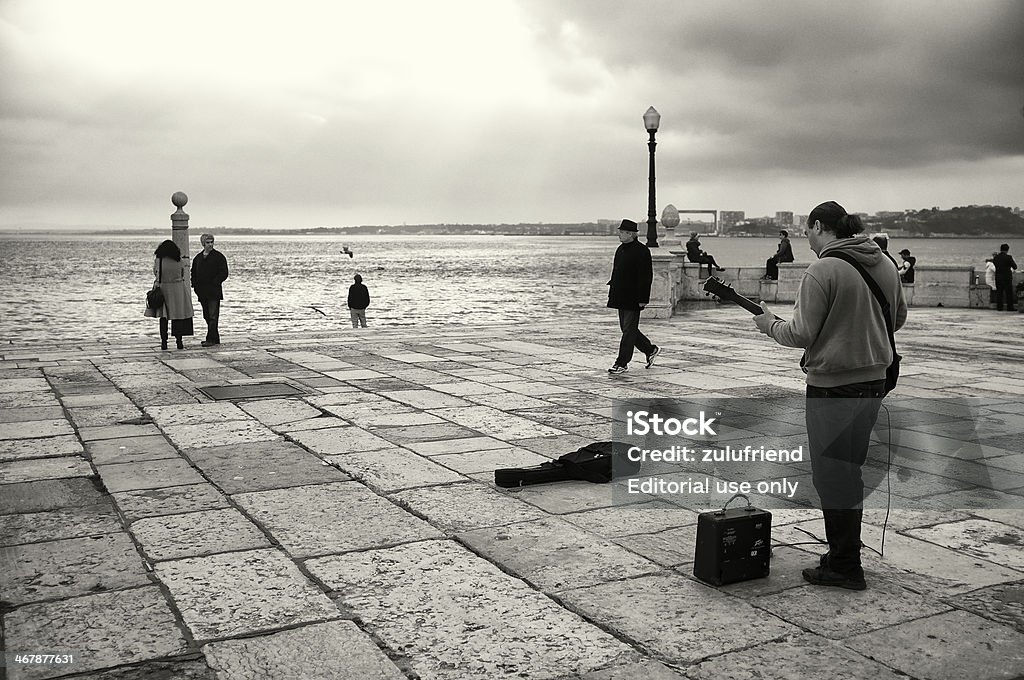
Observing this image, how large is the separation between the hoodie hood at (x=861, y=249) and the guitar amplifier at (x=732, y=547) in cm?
118

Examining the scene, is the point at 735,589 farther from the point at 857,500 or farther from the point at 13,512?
the point at 13,512

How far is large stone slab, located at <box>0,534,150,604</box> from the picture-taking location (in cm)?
395

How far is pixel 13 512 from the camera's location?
509 cm

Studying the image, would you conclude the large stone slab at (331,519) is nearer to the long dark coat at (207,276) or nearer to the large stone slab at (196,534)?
the large stone slab at (196,534)

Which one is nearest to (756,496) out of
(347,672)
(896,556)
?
(896,556)

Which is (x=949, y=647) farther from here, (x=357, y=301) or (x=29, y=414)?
(x=357, y=301)

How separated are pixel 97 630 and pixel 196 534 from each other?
115 centimetres

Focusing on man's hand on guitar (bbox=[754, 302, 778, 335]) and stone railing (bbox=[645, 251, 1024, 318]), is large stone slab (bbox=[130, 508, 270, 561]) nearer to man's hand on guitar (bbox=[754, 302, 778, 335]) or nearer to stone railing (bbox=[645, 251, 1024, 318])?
man's hand on guitar (bbox=[754, 302, 778, 335])

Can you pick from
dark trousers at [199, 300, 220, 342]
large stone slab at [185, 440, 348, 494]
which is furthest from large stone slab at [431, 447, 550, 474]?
dark trousers at [199, 300, 220, 342]

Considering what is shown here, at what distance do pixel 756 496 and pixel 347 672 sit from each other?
298cm

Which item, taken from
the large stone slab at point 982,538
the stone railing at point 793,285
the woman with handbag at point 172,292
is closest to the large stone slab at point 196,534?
the large stone slab at point 982,538

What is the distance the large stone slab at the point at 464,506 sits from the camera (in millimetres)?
4922

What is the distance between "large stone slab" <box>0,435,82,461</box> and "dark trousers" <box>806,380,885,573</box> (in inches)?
198

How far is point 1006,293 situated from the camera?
63.3ft
